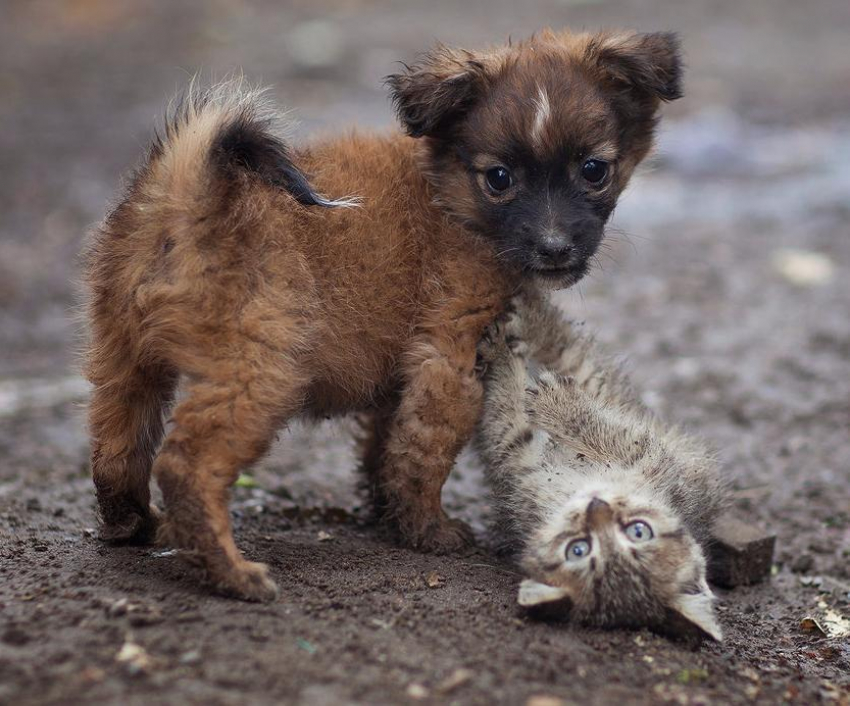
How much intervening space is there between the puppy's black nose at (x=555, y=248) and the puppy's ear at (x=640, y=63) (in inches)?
38.6

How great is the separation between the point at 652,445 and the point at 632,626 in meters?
1.09

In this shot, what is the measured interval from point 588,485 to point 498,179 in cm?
158

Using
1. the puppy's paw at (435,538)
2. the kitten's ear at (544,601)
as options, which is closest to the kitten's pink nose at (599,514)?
the kitten's ear at (544,601)

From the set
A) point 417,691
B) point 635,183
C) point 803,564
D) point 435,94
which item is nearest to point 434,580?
point 417,691

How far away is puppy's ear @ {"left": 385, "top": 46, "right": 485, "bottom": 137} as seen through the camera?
5199 mm

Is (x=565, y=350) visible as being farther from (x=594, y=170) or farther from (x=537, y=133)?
(x=537, y=133)

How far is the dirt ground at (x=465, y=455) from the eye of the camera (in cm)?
388

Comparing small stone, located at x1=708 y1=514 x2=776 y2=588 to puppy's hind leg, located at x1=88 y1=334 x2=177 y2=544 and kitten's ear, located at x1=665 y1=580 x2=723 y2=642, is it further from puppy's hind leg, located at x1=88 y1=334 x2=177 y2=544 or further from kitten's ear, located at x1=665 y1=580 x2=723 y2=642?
puppy's hind leg, located at x1=88 y1=334 x2=177 y2=544

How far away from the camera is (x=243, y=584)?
171 inches

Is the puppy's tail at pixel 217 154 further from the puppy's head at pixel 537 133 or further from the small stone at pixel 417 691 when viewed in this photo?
the small stone at pixel 417 691

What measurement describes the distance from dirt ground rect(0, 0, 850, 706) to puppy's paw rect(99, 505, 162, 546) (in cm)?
14

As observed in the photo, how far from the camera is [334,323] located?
4.93 meters

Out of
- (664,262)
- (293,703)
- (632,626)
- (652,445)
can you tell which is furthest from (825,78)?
(293,703)

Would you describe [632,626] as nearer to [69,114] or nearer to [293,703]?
[293,703]
